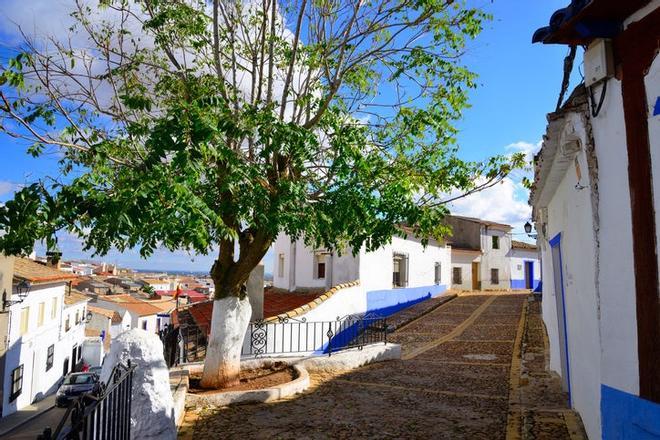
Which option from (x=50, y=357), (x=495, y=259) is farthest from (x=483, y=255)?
(x=50, y=357)

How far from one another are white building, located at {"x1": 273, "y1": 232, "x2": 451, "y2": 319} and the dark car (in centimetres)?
1001

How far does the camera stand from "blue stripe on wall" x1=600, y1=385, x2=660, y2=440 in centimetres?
307

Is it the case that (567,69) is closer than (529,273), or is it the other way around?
(567,69)

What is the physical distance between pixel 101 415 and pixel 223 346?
4.49 m

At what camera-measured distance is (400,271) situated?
22672 mm

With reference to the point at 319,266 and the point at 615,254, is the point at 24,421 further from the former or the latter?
the point at 615,254

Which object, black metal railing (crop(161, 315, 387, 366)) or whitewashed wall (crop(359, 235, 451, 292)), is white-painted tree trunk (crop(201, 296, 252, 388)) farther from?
whitewashed wall (crop(359, 235, 451, 292))

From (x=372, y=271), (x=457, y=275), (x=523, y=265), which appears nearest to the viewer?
(x=372, y=271)

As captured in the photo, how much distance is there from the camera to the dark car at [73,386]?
816 inches

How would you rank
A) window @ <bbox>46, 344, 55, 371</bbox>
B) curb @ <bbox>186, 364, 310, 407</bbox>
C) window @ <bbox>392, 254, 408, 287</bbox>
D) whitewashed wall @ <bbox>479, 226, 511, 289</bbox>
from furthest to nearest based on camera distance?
whitewashed wall @ <bbox>479, 226, 511, 289</bbox>
window @ <bbox>46, 344, 55, 371</bbox>
window @ <bbox>392, 254, 408, 287</bbox>
curb @ <bbox>186, 364, 310, 407</bbox>

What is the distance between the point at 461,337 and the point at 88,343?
110ft

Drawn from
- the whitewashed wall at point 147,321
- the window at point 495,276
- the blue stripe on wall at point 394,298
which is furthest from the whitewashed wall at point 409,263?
the whitewashed wall at point 147,321

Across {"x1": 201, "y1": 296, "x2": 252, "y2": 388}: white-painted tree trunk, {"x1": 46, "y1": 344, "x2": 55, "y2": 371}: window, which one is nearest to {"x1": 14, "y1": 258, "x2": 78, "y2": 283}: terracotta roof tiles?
{"x1": 46, "y1": 344, "x2": 55, "y2": 371}: window

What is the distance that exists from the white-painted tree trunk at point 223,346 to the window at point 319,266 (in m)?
12.2
